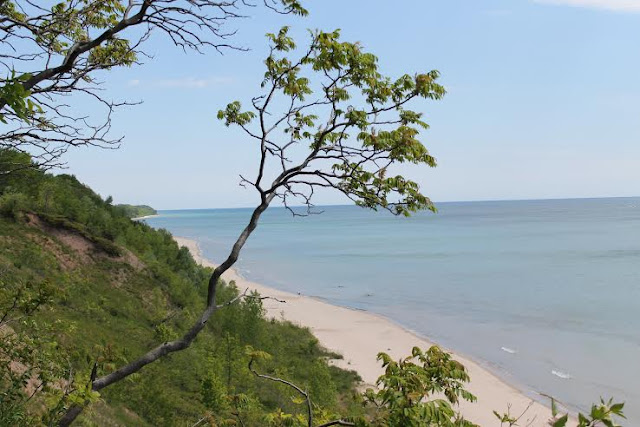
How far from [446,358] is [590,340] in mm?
31677

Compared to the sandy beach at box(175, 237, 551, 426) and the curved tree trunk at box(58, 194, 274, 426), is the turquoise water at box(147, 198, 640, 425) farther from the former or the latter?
the curved tree trunk at box(58, 194, 274, 426)

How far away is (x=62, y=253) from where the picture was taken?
2309 cm

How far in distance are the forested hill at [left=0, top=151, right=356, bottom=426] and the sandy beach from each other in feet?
7.08

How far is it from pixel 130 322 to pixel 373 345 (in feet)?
53.7

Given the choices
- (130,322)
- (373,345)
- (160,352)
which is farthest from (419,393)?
(373,345)

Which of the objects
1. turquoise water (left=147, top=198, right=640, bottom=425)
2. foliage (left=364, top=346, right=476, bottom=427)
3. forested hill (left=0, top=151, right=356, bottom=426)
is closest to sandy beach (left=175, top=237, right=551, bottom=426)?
turquoise water (left=147, top=198, right=640, bottom=425)

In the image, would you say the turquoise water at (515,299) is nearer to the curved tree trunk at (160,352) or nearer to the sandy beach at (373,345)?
the sandy beach at (373,345)

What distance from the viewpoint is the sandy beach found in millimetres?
21578

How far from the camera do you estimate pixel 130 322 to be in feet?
65.8

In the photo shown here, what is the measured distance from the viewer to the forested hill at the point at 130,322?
13.1m

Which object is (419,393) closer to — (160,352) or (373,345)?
(160,352)

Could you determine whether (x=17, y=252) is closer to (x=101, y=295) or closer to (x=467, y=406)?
(x=101, y=295)

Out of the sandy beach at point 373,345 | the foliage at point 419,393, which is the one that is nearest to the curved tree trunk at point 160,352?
the foliage at point 419,393

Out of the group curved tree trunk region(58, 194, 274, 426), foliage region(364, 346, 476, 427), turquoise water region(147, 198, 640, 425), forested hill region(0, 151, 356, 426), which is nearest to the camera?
foliage region(364, 346, 476, 427)
